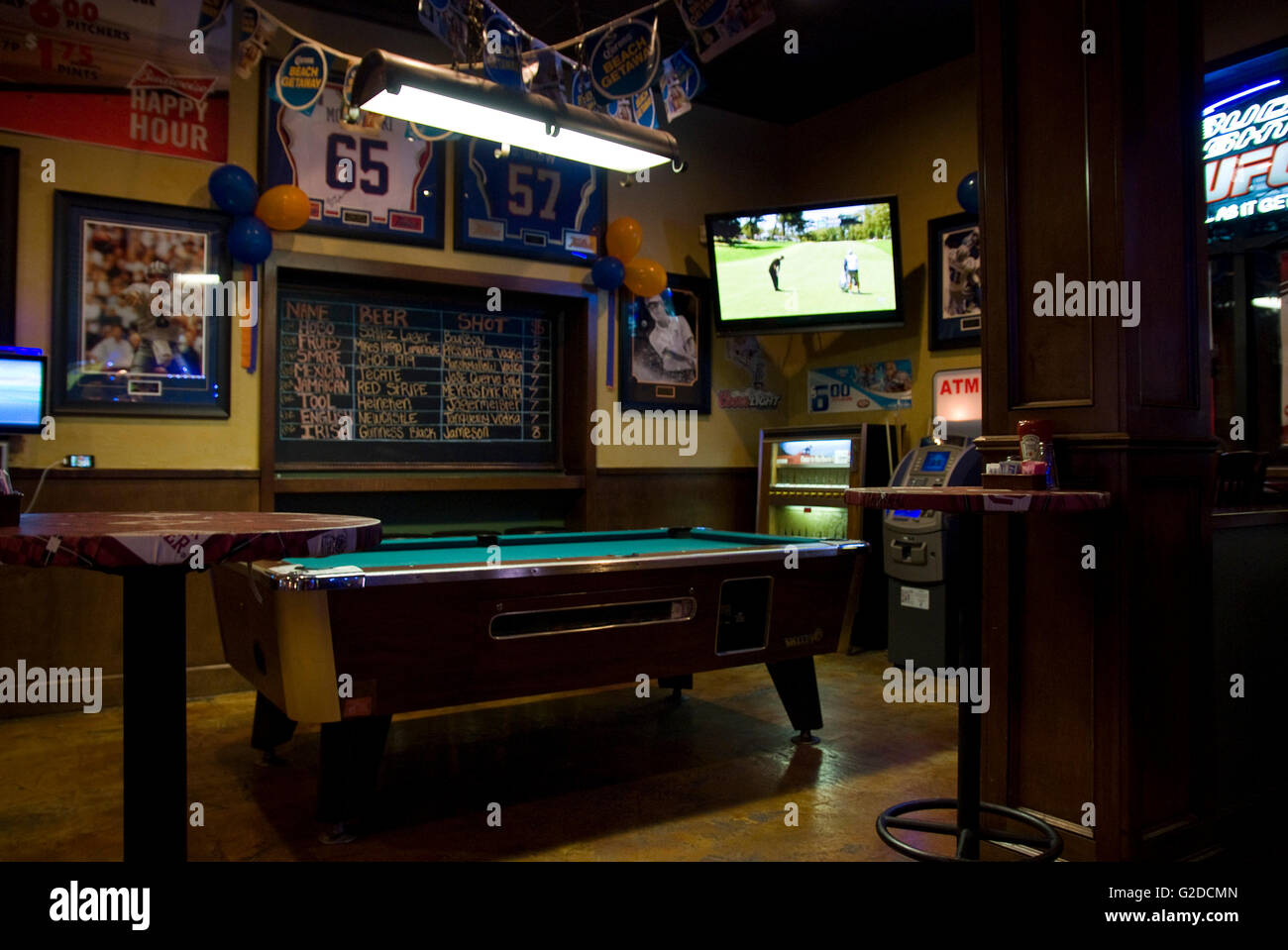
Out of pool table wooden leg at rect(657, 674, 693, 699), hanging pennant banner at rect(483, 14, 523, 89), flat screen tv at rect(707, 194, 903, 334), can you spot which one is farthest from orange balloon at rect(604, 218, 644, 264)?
pool table wooden leg at rect(657, 674, 693, 699)

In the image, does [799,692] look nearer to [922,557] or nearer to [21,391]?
[922,557]

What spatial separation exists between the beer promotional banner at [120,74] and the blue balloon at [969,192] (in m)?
3.76

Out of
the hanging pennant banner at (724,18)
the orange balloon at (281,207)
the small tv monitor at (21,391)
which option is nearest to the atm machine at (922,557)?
the hanging pennant banner at (724,18)

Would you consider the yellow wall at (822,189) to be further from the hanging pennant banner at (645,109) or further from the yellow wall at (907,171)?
the hanging pennant banner at (645,109)

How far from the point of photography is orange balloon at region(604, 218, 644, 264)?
5.52m

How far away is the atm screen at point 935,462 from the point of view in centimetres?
476

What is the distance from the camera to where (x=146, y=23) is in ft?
13.8

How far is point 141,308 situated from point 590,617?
9.30 feet

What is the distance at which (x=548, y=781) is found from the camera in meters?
3.18

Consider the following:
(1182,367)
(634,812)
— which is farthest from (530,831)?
(1182,367)

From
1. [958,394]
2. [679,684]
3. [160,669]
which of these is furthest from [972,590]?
[958,394]
